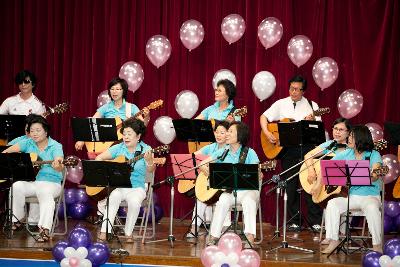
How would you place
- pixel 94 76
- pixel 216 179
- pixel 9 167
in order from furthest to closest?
pixel 94 76 < pixel 9 167 < pixel 216 179

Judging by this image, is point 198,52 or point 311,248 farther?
point 198,52

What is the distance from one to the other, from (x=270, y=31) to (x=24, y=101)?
10.9 ft

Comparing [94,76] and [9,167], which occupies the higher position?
[94,76]

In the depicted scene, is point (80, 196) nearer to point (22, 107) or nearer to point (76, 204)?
point (76, 204)

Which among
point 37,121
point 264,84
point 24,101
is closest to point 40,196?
point 37,121

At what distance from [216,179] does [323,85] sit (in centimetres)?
269

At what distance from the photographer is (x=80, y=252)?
668cm

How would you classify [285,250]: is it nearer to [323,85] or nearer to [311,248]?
[311,248]

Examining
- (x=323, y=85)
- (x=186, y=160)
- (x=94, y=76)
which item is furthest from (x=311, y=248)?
(x=94, y=76)

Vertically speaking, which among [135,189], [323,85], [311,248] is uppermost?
[323,85]

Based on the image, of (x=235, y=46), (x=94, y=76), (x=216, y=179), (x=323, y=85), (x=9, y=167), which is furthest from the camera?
(x=94, y=76)

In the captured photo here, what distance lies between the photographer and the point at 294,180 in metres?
9.48

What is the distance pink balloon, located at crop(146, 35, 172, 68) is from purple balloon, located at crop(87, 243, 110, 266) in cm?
382

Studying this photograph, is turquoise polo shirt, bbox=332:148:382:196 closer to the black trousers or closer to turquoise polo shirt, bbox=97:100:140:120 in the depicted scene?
the black trousers
